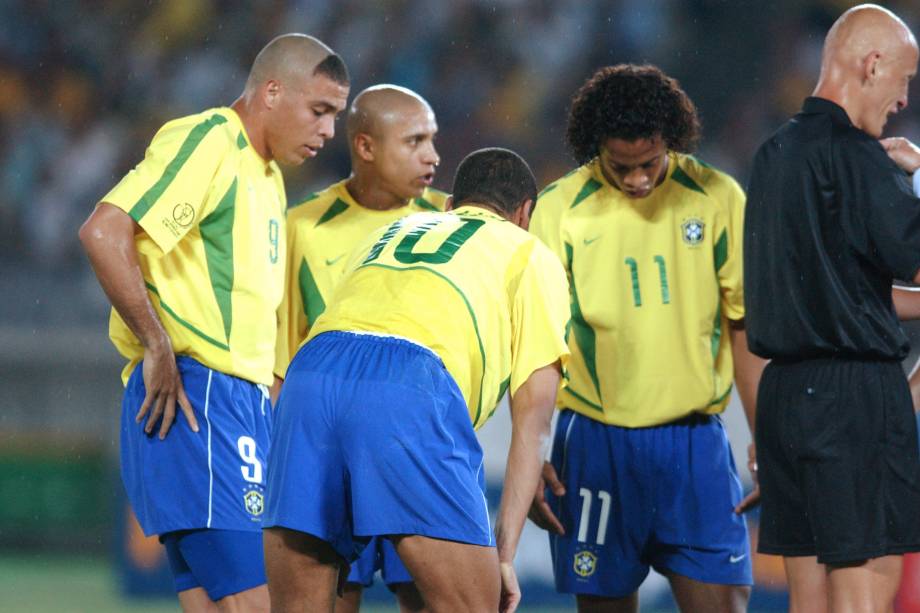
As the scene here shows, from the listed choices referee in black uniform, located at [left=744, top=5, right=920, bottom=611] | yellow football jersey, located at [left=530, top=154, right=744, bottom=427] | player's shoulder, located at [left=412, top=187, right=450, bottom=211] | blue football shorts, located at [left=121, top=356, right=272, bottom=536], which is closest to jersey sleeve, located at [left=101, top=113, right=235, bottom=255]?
blue football shorts, located at [left=121, top=356, right=272, bottom=536]

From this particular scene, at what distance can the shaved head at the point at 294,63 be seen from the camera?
5.07m

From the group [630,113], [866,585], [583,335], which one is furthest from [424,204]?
[866,585]

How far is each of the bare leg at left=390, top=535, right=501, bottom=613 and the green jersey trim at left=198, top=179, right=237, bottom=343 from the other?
4.59ft

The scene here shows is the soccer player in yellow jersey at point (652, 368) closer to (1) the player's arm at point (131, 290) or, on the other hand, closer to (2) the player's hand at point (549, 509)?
(2) the player's hand at point (549, 509)

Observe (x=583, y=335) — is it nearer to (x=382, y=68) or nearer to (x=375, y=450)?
(x=375, y=450)

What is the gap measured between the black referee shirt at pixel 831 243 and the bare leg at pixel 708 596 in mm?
1127

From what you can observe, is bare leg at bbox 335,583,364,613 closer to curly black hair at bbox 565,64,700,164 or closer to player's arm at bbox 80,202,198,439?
player's arm at bbox 80,202,198,439

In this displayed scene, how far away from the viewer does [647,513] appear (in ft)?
17.3

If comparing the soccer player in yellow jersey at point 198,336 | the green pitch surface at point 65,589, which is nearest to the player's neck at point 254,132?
the soccer player in yellow jersey at point 198,336

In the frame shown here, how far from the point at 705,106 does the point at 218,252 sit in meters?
8.03

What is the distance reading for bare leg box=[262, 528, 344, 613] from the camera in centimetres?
376

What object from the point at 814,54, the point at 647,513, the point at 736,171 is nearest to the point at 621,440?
the point at 647,513

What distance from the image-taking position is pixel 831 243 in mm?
4355

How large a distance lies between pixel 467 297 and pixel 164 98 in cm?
948
